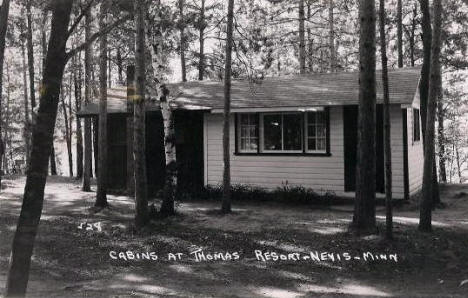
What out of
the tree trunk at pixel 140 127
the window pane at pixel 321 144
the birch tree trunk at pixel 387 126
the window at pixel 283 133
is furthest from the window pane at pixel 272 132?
the birch tree trunk at pixel 387 126

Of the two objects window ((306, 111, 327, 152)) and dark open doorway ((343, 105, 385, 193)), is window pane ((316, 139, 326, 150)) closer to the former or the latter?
window ((306, 111, 327, 152))

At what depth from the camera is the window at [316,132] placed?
1583 centimetres

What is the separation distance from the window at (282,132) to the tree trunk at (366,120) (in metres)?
5.93

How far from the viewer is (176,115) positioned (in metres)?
17.6

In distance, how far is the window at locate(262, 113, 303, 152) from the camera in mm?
16172

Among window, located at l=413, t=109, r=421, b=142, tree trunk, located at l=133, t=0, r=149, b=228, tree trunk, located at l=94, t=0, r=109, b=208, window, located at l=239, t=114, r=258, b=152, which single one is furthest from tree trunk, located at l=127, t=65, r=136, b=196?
window, located at l=413, t=109, r=421, b=142

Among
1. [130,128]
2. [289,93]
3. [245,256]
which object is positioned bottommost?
[245,256]

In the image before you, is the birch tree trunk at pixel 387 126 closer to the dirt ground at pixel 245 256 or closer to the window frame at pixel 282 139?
the dirt ground at pixel 245 256

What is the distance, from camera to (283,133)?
53.7ft

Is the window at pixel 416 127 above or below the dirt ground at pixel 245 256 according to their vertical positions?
above

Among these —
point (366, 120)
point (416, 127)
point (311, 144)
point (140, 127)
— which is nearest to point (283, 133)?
point (311, 144)

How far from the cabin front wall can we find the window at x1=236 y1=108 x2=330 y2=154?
0.22 metres

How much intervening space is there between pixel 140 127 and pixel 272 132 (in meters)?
6.18

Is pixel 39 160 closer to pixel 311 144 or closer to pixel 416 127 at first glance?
pixel 311 144
